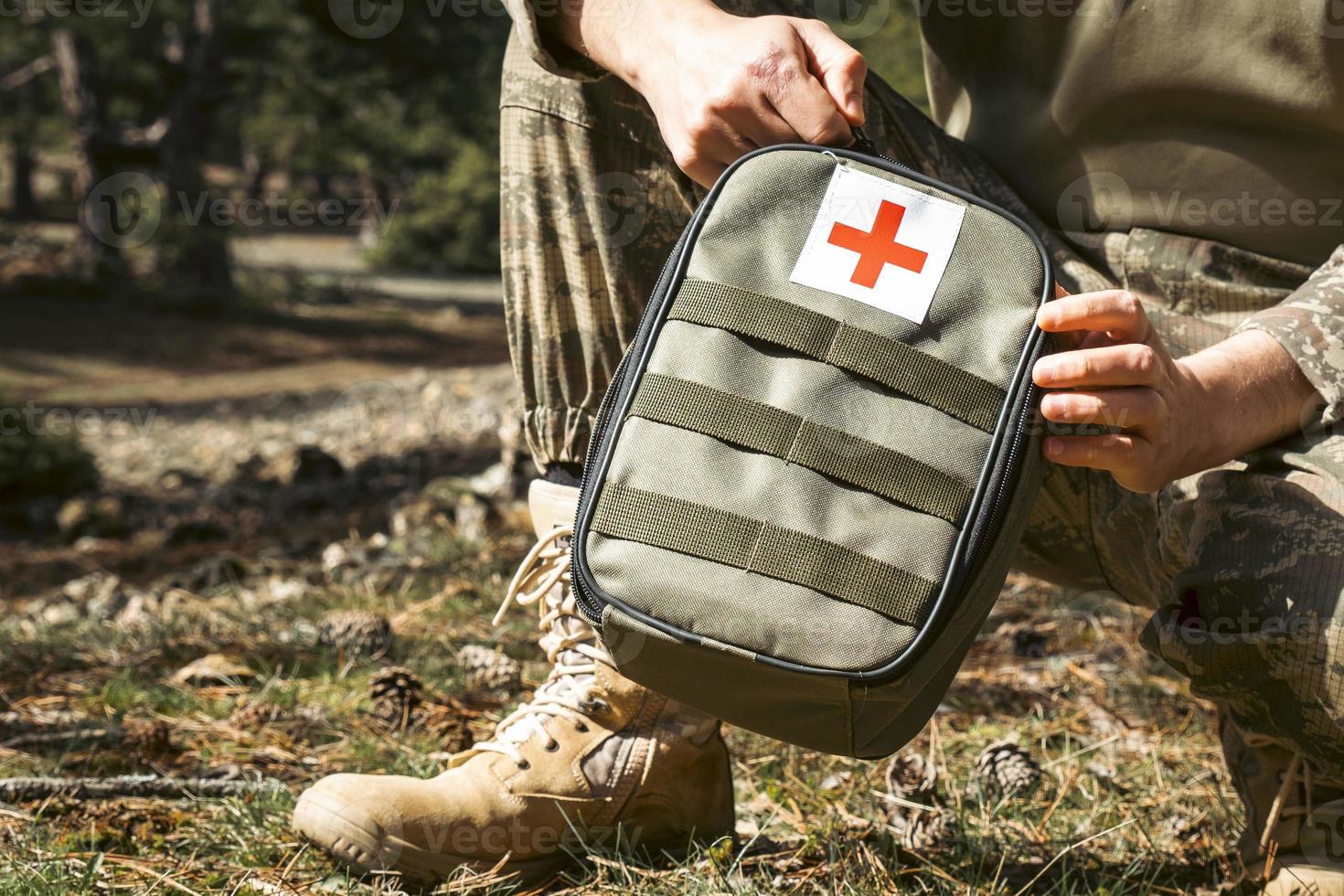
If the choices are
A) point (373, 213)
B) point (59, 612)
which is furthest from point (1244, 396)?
point (373, 213)

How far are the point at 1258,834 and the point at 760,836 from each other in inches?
25.8

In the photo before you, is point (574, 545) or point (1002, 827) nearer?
point (574, 545)

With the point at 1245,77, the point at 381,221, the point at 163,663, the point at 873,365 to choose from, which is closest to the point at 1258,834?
the point at 873,365

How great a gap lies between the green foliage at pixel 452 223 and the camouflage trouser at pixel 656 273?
18.9m

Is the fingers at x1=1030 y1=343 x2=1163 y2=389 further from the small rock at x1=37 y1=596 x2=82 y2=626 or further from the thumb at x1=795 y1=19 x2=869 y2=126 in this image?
the small rock at x1=37 y1=596 x2=82 y2=626

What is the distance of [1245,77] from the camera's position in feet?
5.28

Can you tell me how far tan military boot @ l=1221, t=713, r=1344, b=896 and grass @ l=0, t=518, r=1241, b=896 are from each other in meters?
0.07

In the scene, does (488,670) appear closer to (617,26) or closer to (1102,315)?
(617,26)

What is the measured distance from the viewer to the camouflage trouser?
1.56m

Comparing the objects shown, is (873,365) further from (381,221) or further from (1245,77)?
(381,221)

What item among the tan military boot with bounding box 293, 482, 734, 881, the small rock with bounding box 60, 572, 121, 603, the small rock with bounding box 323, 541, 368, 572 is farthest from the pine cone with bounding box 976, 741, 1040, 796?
the small rock with bounding box 60, 572, 121, 603

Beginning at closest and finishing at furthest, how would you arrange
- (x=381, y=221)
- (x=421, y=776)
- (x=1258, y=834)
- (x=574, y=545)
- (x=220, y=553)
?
(x=574, y=545), (x=1258, y=834), (x=421, y=776), (x=220, y=553), (x=381, y=221)

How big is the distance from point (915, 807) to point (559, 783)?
0.49m

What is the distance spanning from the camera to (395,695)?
6.68ft
